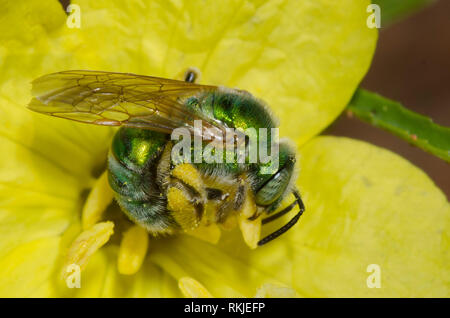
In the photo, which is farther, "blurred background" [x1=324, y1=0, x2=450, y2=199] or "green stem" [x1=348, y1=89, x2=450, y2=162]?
"blurred background" [x1=324, y1=0, x2=450, y2=199]

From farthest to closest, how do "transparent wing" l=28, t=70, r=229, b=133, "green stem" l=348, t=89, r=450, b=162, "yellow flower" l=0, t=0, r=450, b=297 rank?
"green stem" l=348, t=89, r=450, b=162
"yellow flower" l=0, t=0, r=450, b=297
"transparent wing" l=28, t=70, r=229, b=133

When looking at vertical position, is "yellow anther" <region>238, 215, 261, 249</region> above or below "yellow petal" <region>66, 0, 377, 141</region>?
below

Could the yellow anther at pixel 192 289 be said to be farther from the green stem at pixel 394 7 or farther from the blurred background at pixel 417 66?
the blurred background at pixel 417 66

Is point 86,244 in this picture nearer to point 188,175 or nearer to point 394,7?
point 188,175

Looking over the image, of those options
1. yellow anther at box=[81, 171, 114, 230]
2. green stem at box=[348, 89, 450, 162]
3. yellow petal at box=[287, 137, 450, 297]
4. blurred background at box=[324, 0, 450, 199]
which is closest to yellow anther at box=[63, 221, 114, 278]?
yellow anther at box=[81, 171, 114, 230]

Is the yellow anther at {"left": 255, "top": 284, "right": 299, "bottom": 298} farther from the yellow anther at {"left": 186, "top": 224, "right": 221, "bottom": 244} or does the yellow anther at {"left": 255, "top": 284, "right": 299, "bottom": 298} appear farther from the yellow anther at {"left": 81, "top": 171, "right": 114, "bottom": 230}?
the yellow anther at {"left": 81, "top": 171, "right": 114, "bottom": 230}

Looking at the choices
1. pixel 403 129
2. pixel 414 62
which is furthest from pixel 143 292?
pixel 414 62

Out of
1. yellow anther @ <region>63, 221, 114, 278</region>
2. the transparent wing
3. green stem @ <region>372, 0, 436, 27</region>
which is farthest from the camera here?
green stem @ <region>372, 0, 436, 27</region>

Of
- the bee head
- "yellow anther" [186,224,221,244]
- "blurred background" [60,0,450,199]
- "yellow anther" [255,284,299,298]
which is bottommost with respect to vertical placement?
"yellow anther" [255,284,299,298]
